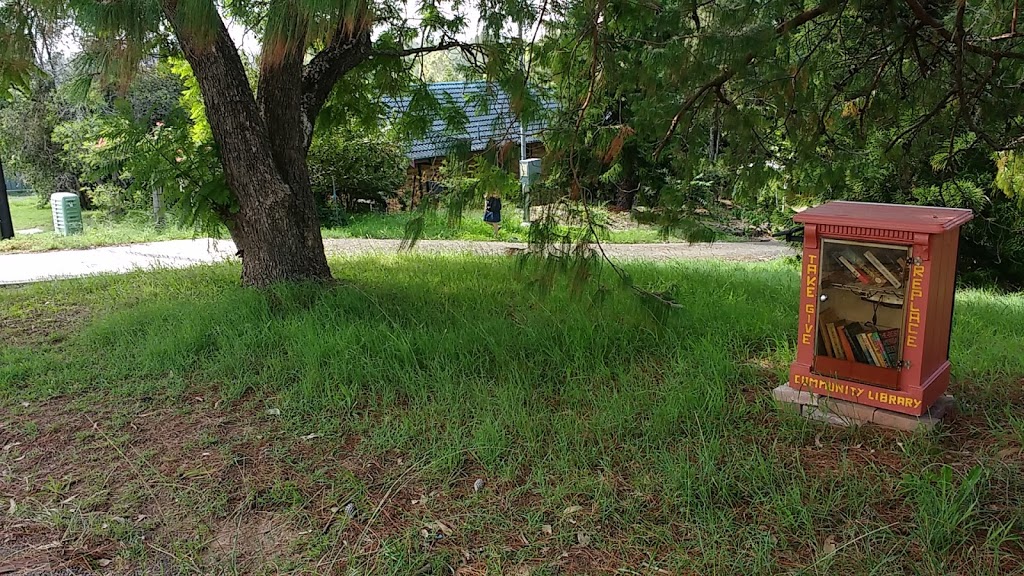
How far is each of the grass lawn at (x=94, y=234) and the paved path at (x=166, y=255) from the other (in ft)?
1.59

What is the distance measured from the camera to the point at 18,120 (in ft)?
56.7

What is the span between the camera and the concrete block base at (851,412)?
3.26 metres

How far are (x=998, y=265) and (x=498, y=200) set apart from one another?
9.47 metres

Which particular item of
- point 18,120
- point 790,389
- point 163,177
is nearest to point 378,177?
point 18,120

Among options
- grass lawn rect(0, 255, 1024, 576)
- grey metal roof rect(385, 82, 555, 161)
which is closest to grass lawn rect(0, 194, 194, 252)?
grass lawn rect(0, 255, 1024, 576)

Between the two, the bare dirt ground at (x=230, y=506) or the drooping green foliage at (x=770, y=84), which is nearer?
the bare dirt ground at (x=230, y=506)

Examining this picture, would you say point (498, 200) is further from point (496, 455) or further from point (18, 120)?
point (18, 120)

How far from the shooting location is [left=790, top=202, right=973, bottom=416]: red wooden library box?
3.14m

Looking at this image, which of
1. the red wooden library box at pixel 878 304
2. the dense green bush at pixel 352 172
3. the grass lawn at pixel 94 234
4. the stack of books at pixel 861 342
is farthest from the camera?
the dense green bush at pixel 352 172

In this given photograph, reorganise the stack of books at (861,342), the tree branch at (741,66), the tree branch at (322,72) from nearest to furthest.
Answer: the stack of books at (861,342) < the tree branch at (741,66) < the tree branch at (322,72)

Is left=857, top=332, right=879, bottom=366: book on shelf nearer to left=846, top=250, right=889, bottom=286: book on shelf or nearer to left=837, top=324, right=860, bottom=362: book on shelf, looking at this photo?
left=837, top=324, right=860, bottom=362: book on shelf

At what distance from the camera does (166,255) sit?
1088 cm

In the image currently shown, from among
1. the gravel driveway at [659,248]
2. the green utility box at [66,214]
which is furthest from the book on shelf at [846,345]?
the green utility box at [66,214]

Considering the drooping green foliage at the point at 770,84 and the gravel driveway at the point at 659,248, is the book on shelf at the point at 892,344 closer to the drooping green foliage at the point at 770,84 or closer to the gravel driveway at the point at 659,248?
the drooping green foliage at the point at 770,84
